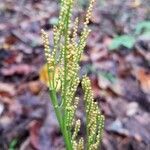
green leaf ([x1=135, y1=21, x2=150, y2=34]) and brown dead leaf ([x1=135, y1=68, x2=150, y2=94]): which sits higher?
green leaf ([x1=135, y1=21, x2=150, y2=34])

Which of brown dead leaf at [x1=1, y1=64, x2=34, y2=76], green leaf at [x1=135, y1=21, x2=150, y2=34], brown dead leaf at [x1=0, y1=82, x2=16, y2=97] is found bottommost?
→ brown dead leaf at [x1=1, y1=64, x2=34, y2=76]

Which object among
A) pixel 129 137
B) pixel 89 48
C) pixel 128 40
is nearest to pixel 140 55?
pixel 128 40

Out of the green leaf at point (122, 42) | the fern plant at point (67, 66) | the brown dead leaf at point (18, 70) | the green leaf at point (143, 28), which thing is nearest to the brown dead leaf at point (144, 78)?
the green leaf at point (122, 42)

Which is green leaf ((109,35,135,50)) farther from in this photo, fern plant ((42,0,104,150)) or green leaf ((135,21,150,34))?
fern plant ((42,0,104,150))

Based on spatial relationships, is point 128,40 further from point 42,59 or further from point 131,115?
point 131,115

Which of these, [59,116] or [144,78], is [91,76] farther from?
[59,116]

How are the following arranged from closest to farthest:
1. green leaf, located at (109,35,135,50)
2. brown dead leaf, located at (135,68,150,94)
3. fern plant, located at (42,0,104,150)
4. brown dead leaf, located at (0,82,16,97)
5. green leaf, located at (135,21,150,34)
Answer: fern plant, located at (42,0,104,150) → brown dead leaf, located at (0,82,16,97) → brown dead leaf, located at (135,68,150,94) → green leaf, located at (109,35,135,50) → green leaf, located at (135,21,150,34)

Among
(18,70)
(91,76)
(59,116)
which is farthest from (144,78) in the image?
(59,116)

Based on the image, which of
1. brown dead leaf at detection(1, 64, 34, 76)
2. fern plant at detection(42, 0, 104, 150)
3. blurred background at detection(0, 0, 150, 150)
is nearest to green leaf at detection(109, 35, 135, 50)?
blurred background at detection(0, 0, 150, 150)
